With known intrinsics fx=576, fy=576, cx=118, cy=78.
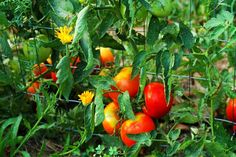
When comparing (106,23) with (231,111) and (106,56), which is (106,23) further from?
(231,111)

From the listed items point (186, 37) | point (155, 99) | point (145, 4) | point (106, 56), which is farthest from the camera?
point (106, 56)

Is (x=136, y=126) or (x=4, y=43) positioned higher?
(x=4, y=43)

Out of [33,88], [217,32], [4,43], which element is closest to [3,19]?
[4,43]

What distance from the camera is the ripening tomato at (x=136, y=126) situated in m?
1.91

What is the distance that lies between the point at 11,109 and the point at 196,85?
821 millimetres

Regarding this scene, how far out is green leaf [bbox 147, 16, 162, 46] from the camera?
1799 mm

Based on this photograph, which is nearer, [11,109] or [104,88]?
[104,88]

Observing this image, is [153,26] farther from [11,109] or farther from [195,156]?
[11,109]

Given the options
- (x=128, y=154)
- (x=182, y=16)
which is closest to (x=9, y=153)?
(x=128, y=154)

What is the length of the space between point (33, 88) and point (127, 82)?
0.50 m

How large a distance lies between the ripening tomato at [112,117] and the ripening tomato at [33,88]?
0.37 m

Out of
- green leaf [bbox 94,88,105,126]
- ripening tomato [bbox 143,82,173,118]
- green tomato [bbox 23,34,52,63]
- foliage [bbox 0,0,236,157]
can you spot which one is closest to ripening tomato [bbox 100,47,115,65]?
foliage [bbox 0,0,236,157]

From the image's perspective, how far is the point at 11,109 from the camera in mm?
2275

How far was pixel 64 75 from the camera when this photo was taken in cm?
180
